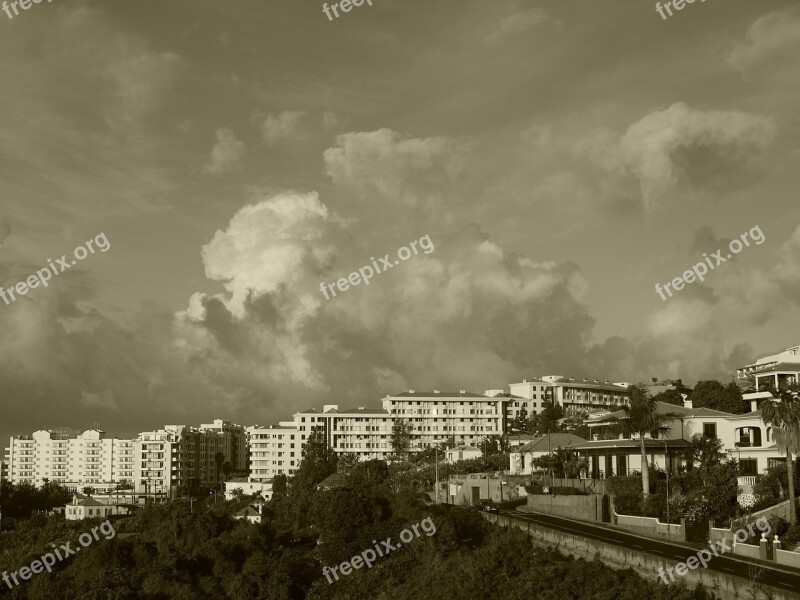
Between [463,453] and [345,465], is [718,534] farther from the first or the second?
[463,453]

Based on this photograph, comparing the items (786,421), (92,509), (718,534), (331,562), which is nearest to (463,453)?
(92,509)

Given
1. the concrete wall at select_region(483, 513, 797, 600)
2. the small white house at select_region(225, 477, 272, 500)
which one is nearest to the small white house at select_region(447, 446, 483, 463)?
the small white house at select_region(225, 477, 272, 500)

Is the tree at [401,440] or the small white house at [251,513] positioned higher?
the tree at [401,440]

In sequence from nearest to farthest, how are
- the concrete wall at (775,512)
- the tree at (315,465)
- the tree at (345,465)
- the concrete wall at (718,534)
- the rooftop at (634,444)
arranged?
the concrete wall at (718,534) → the concrete wall at (775,512) → the rooftop at (634,444) → the tree at (315,465) → the tree at (345,465)

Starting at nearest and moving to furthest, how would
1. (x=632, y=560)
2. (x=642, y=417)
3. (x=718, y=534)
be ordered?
A: 1. (x=632, y=560)
2. (x=718, y=534)
3. (x=642, y=417)

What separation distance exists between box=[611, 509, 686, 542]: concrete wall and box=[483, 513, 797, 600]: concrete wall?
6.09 meters

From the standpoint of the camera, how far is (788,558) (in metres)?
46.2

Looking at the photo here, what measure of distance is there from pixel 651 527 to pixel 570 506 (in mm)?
14250

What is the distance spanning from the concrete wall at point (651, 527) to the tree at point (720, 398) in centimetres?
4275

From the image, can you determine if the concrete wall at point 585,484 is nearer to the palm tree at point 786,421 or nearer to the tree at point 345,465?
the palm tree at point 786,421

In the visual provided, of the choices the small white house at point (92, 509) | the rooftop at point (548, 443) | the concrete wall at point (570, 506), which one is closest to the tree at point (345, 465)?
Result: the small white house at point (92, 509)

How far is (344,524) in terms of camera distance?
8219 centimetres

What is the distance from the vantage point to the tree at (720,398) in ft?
347

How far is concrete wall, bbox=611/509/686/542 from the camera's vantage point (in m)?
57.2
